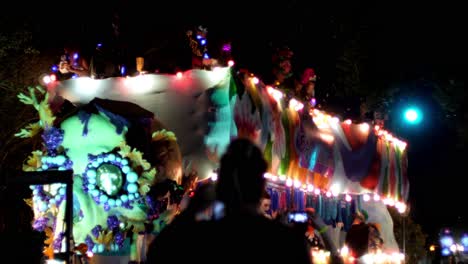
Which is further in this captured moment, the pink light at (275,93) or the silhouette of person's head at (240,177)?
the pink light at (275,93)

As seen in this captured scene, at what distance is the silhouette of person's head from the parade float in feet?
16.4

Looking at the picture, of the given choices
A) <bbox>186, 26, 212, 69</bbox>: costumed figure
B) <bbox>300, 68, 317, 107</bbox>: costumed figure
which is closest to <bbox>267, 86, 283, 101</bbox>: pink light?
<bbox>186, 26, 212, 69</bbox>: costumed figure

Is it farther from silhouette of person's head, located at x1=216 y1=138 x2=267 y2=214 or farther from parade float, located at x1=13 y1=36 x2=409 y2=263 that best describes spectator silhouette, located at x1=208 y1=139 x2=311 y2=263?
parade float, located at x1=13 y1=36 x2=409 y2=263

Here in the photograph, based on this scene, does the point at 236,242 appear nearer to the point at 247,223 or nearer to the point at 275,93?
the point at 247,223

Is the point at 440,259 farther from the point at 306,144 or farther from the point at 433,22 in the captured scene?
the point at 433,22

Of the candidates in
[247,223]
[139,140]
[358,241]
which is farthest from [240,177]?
[358,241]

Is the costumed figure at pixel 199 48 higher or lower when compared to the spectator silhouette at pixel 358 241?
higher

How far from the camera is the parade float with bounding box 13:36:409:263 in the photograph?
418 inches

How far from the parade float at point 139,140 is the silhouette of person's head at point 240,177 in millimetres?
4989

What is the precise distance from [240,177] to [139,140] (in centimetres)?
709

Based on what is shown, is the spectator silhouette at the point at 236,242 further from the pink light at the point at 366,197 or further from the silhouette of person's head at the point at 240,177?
the pink light at the point at 366,197

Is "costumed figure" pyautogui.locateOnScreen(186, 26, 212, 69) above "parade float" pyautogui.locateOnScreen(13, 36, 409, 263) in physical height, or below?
above

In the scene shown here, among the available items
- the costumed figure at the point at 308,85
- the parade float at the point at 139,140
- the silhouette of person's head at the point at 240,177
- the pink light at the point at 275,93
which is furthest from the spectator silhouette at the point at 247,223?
the costumed figure at the point at 308,85

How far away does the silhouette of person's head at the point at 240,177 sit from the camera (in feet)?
12.2
